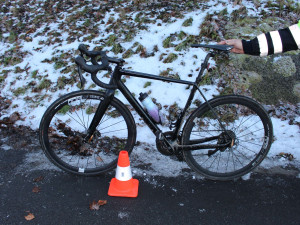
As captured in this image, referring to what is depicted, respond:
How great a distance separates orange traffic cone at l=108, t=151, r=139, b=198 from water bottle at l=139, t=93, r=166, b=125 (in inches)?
21.4

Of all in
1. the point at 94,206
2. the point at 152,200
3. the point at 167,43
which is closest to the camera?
the point at 94,206

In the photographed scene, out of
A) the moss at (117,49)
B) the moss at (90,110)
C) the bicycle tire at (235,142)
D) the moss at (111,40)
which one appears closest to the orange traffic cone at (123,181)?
the bicycle tire at (235,142)

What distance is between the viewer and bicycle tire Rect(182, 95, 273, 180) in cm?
310

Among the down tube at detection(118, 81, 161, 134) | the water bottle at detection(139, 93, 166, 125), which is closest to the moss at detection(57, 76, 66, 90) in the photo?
the down tube at detection(118, 81, 161, 134)

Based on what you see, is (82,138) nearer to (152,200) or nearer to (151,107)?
(151,107)

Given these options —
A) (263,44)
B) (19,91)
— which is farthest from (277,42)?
(19,91)

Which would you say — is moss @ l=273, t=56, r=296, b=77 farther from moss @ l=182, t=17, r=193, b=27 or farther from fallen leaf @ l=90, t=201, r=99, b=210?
fallen leaf @ l=90, t=201, r=99, b=210

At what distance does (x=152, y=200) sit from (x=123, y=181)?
0.40m

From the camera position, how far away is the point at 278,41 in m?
2.81

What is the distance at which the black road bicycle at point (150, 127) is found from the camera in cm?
301

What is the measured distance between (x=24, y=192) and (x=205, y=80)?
346 centimetres

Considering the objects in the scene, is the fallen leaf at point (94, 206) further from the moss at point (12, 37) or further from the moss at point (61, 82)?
the moss at point (12, 37)

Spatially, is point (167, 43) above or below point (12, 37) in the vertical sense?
above

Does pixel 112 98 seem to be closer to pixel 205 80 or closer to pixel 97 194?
pixel 97 194
